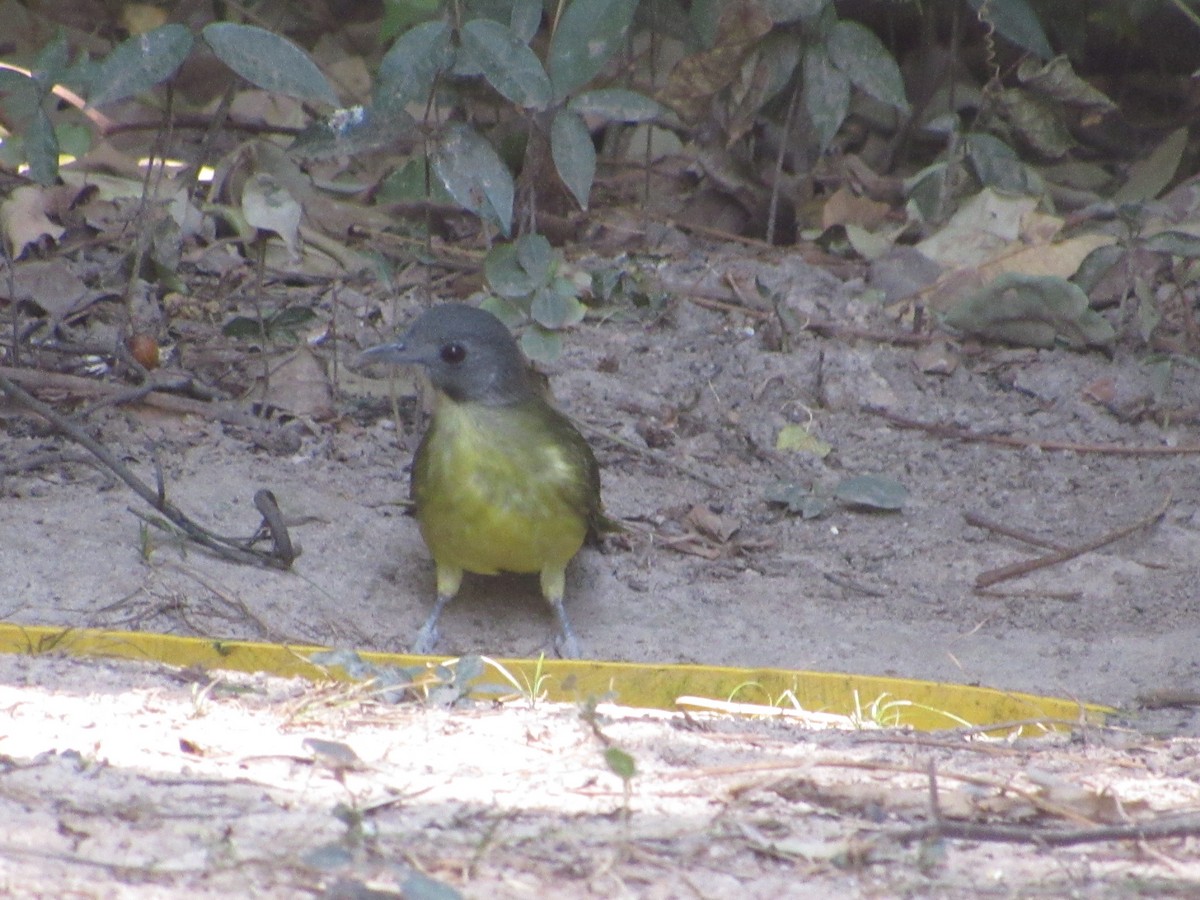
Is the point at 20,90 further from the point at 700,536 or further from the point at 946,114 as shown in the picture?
the point at 946,114

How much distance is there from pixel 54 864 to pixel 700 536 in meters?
3.74

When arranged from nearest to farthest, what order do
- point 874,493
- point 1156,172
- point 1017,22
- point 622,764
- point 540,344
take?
point 622,764 < point 540,344 < point 874,493 < point 1017,22 < point 1156,172

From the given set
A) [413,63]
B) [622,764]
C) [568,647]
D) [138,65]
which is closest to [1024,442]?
[568,647]

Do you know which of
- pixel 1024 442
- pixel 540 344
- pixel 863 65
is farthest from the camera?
pixel 863 65

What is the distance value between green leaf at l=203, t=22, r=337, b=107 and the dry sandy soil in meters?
1.52

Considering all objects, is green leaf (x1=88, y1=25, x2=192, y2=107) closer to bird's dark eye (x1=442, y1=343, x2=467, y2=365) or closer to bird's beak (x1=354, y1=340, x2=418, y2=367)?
bird's beak (x1=354, y1=340, x2=418, y2=367)

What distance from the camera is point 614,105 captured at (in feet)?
17.6

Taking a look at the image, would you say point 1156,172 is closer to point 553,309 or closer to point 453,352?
point 553,309

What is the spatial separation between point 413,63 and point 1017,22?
138 inches

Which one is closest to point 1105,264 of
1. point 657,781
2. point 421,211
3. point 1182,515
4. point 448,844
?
point 1182,515

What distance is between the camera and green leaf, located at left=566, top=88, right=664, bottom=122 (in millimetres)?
5332

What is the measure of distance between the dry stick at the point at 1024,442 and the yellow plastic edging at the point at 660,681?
2398mm

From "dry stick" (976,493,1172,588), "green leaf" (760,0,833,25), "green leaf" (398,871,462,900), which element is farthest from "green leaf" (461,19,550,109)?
"green leaf" (398,871,462,900)

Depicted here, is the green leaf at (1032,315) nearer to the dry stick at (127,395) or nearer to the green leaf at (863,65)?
the green leaf at (863,65)
